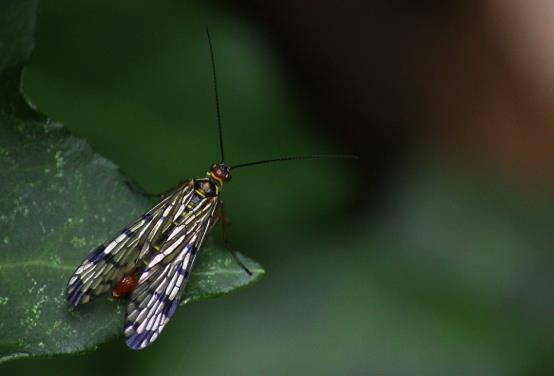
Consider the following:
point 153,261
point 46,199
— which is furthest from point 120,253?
point 46,199

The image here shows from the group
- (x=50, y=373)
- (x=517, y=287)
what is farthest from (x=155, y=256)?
(x=517, y=287)

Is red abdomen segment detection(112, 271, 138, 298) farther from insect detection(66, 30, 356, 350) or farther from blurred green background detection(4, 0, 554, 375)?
blurred green background detection(4, 0, 554, 375)

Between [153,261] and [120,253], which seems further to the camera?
[153,261]

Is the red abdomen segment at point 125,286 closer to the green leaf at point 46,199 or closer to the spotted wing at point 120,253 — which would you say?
the spotted wing at point 120,253

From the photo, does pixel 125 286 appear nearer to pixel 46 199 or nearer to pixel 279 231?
pixel 46 199

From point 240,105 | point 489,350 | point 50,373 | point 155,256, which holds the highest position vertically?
point 240,105

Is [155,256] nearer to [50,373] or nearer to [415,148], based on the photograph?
[50,373]

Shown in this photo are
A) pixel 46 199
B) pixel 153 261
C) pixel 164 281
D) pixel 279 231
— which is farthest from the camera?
pixel 279 231
